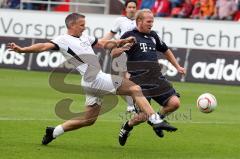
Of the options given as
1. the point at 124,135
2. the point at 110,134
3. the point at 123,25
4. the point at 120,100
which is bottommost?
the point at 120,100

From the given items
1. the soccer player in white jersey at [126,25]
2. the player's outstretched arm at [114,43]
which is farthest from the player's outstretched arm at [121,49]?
the soccer player in white jersey at [126,25]

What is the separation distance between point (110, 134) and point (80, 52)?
8.15 ft

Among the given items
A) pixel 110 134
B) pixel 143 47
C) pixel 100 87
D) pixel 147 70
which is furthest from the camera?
pixel 110 134

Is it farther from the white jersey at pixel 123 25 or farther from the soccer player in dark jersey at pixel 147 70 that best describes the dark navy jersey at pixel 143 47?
the white jersey at pixel 123 25

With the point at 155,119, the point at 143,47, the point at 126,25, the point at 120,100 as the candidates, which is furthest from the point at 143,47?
the point at 120,100

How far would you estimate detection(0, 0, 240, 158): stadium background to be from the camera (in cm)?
1356

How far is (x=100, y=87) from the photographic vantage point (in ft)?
43.5

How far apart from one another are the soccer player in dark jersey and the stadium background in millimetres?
535

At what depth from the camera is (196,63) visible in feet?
90.0

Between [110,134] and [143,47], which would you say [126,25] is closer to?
[110,134]

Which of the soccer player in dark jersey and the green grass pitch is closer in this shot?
the green grass pitch

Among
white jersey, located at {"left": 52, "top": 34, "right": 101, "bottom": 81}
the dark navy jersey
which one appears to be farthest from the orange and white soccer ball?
white jersey, located at {"left": 52, "top": 34, "right": 101, "bottom": 81}

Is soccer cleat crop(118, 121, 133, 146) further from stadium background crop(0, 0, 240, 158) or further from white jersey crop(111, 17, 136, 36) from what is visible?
white jersey crop(111, 17, 136, 36)

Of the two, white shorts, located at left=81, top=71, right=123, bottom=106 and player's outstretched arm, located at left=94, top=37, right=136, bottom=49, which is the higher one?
player's outstretched arm, located at left=94, top=37, right=136, bottom=49
